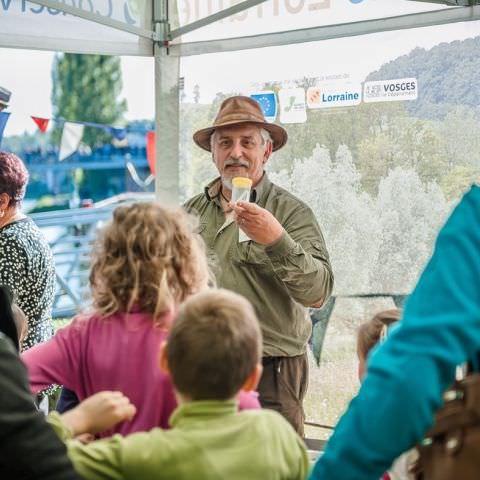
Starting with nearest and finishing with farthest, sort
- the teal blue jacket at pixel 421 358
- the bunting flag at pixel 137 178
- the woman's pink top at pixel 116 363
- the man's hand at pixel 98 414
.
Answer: the teal blue jacket at pixel 421 358 < the man's hand at pixel 98 414 < the woman's pink top at pixel 116 363 < the bunting flag at pixel 137 178

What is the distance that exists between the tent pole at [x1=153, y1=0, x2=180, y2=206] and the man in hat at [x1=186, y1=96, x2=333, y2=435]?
78 centimetres

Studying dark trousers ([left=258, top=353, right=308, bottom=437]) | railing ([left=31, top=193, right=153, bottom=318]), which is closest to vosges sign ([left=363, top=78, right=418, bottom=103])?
dark trousers ([left=258, top=353, right=308, bottom=437])

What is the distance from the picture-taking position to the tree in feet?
37.1

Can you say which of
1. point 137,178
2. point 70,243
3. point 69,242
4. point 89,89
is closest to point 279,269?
point 69,242

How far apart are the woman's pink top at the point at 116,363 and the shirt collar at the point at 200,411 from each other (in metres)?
0.20

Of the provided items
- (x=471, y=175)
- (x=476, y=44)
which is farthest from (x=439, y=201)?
(x=476, y=44)

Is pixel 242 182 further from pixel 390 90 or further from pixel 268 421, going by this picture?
pixel 268 421

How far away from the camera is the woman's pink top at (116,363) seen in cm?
188

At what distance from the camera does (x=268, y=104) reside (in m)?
4.09

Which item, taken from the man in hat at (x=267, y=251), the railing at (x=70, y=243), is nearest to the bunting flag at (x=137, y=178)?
the railing at (x=70, y=243)

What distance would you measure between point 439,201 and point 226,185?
1009mm

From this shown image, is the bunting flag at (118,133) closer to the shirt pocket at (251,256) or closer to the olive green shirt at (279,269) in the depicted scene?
the olive green shirt at (279,269)

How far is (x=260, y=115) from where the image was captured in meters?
3.47

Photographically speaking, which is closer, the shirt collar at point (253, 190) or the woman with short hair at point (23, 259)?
the shirt collar at point (253, 190)
